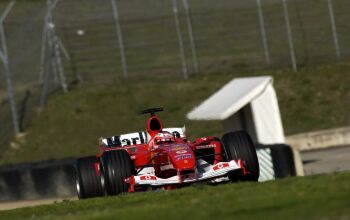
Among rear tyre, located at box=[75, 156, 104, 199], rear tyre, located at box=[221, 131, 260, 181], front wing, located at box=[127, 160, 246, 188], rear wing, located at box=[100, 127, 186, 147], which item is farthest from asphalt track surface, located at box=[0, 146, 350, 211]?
front wing, located at box=[127, 160, 246, 188]

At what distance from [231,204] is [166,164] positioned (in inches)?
201

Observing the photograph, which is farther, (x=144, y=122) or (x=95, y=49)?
(x=95, y=49)

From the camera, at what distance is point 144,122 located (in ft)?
105

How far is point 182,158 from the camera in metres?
14.7

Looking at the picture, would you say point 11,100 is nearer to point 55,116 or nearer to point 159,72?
point 55,116

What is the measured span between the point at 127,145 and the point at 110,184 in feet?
7.70

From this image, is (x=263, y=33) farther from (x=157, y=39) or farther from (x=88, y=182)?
(x=88, y=182)

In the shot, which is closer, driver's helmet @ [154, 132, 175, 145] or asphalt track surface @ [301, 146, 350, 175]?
driver's helmet @ [154, 132, 175, 145]

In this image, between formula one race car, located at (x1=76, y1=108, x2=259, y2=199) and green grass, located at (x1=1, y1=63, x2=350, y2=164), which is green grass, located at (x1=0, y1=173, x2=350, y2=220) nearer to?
formula one race car, located at (x1=76, y1=108, x2=259, y2=199)

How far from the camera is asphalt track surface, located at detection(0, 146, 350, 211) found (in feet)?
70.8

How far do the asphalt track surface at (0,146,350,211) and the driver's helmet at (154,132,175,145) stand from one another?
4745 millimetres

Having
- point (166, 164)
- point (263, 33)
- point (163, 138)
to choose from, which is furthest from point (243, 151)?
point (263, 33)

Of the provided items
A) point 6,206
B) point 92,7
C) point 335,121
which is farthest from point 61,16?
point 6,206

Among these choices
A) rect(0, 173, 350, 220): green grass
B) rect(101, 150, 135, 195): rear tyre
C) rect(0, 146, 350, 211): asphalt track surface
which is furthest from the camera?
rect(0, 146, 350, 211): asphalt track surface
